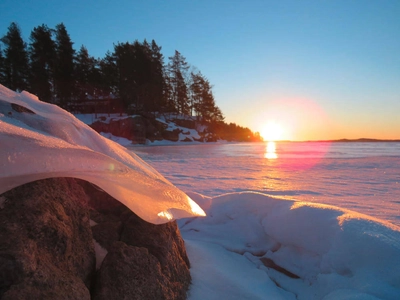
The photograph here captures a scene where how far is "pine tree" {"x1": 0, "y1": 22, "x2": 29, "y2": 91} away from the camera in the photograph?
23.8 m

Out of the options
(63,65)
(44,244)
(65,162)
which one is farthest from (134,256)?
(63,65)

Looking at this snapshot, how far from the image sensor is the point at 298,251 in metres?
1.84

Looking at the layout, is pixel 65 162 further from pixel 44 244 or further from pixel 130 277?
pixel 130 277

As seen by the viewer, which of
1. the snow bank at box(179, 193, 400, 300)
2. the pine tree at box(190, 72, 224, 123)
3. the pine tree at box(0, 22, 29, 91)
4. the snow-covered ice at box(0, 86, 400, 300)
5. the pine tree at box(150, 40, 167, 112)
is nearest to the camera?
the snow-covered ice at box(0, 86, 400, 300)

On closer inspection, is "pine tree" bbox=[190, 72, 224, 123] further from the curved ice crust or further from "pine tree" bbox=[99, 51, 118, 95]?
the curved ice crust

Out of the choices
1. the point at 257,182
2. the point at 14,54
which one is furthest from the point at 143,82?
the point at 257,182

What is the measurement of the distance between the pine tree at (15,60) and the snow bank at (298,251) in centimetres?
3001

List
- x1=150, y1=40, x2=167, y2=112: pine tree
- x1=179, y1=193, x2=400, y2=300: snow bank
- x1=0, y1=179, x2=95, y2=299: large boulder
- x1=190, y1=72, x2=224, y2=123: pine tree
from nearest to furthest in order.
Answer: x1=0, y1=179, x2=95, y2=299: large boulder < x1=179, y1=193, x2=400, y2=300: snow bank < x1=150, y1=40, x2=167, y2=112: pine tree < x1=190, y1=72, x2=224, y2=123: pine tree

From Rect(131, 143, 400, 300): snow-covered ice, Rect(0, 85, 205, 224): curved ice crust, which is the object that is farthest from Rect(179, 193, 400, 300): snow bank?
Rect(0, 85, 205, 224): curved ice crust

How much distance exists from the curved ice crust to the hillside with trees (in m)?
28.0

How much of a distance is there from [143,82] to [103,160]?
1183 inches

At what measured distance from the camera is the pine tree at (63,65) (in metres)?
25.3

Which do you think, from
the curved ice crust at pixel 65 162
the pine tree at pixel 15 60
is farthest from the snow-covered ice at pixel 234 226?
the pine tree at pixel 15 60

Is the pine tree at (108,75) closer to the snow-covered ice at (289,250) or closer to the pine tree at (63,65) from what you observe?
the pine tree at (63,65)
